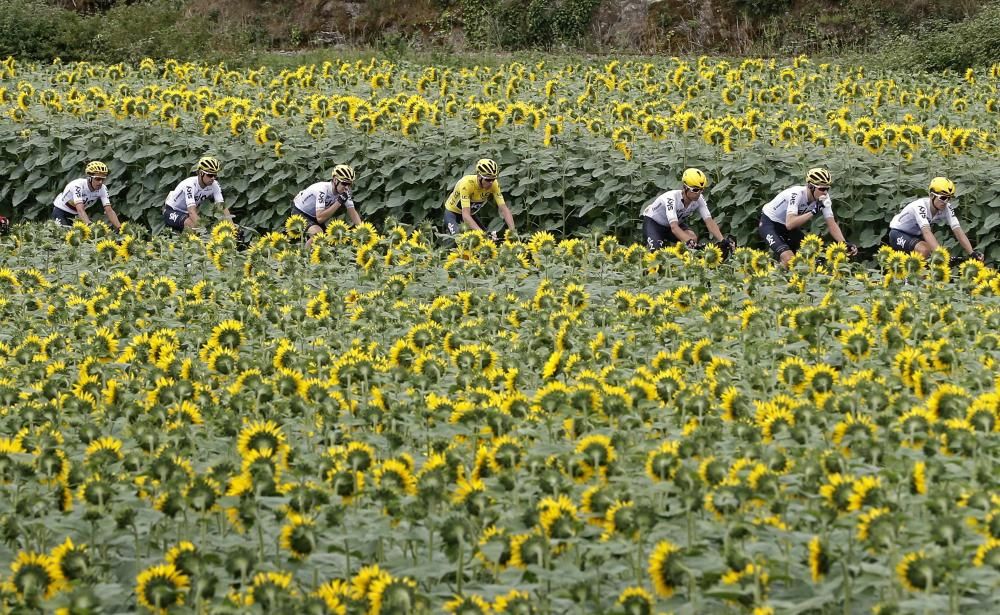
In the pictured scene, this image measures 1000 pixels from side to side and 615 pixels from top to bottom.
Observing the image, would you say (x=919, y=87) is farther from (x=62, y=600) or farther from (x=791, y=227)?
(x=62, y=600)

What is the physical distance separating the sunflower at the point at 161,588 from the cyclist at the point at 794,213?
970 cm

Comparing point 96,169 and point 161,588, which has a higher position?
point 96,169

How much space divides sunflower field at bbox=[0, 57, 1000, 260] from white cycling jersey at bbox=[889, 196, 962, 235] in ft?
2.60

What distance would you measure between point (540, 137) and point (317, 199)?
9.01ft

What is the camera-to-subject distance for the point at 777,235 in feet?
46.9

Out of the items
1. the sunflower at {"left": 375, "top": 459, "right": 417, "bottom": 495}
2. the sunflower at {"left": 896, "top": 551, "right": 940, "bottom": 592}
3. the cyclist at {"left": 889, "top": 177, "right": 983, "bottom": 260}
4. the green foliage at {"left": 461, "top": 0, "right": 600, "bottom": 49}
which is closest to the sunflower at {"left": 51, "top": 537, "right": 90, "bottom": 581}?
the sunflower at {"left": 375, "top": 459, "right": 417, "bottom": 495}

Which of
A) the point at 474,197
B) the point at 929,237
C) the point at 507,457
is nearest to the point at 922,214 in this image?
the point at 929,237

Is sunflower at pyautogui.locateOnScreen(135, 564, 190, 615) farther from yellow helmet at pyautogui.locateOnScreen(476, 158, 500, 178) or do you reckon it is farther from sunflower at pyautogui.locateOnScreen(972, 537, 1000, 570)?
yellow helmet at pyautogui.locateOnScreen(476, 158, 500, 178)

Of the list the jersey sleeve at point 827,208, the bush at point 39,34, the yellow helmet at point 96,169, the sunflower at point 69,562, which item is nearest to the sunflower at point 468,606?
the sunflower at point 69,562

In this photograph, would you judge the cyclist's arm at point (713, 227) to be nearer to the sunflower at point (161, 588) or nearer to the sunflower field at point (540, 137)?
the sunflower field at point (540, 137)

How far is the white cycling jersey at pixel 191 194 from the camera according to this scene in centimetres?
1554

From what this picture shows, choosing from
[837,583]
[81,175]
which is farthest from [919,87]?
[837,583]

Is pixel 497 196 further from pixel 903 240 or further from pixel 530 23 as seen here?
pixel 530 23

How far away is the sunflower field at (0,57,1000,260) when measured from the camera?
49.5 ft
